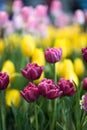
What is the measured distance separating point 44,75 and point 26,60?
207mm

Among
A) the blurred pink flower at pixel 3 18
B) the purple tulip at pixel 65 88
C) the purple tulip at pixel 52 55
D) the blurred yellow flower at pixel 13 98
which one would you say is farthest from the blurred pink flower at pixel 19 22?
the purple tulip at pixel 65 88

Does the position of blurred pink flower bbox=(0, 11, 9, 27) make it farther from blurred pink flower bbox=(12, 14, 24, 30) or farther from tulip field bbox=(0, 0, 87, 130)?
blurred pink flower bbox=(12, 14, 24, 30)

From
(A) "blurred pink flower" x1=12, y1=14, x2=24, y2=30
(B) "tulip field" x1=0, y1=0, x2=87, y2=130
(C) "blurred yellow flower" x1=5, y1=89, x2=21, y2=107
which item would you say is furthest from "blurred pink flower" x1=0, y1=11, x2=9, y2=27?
(C) "blurred yellow flower" x1=5, y1=89, x2=21, y2=107

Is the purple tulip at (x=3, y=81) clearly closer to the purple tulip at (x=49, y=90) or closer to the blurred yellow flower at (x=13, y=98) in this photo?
the purple tulip at (x=49, y=90)

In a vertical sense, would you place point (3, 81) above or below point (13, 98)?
above

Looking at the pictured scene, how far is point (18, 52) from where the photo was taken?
181cm

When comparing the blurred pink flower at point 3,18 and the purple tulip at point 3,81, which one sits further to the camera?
the blurred pink flower at point 3,18

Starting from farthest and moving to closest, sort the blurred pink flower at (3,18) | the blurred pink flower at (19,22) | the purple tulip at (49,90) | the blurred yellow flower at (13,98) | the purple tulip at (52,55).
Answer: the blurred pink flower at (19,22) < the blurred pink flower at (3,18) < the blurred yellow flower at (13,98) < the purple tulip at (52,55) < the purple tulip at (49,90)

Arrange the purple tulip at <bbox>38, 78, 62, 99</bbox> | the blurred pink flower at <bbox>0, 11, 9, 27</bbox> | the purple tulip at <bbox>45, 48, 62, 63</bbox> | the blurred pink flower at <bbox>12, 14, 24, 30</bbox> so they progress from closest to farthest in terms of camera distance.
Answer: the purple tulip at <bbox>38, 78, 62, 99</bbox>, the purple tulip at <bbox>45, 48, 62, 63</bbox>, the blurred pink flower at <bbox>0, 11, 9, 27</bbox>, the blurred pink flower at <bbox>12, 14, 24, 30</bbox>

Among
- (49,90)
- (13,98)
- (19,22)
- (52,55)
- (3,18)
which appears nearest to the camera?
(49,90)

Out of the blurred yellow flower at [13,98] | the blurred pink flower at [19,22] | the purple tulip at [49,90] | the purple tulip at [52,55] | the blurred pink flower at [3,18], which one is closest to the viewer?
the purple tulip at [49,90]

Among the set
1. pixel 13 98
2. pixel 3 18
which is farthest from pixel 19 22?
pixel 13 98

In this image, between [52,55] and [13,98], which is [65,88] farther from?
Answer: [13,98]

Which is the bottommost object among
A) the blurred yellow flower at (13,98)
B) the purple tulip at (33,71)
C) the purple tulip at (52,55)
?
the blurred yellow flower at (13,98)
